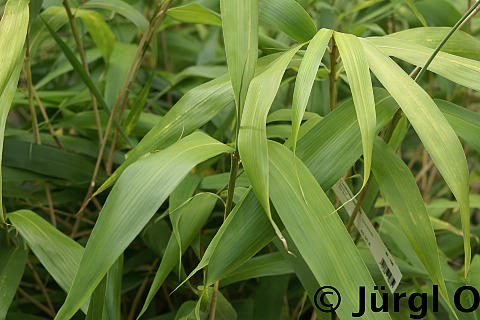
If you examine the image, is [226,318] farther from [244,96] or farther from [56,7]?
[56,7]

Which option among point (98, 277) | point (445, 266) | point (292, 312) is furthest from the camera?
point (292, 312)

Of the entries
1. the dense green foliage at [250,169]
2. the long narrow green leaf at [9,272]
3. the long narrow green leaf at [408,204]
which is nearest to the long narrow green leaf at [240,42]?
the dense green foliage at [250,169]

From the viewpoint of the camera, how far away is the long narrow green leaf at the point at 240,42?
1.11ft

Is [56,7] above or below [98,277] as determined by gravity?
above

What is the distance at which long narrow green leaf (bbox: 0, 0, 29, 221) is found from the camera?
0.36m

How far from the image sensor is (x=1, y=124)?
389mm

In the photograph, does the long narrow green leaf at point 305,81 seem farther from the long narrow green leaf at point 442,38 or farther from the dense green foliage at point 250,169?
the long narrow green leaf at point 442,38

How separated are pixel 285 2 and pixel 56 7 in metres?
0.29

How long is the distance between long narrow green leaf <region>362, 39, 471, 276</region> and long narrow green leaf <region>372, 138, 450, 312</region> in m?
0.03

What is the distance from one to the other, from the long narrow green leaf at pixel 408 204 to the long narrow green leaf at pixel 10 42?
10.0 inches

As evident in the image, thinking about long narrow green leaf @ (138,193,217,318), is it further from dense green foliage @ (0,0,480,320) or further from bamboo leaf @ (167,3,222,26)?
bamboo leaf @ (167,3,222,26)

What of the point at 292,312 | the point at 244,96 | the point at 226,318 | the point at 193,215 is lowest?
the point at 292,312

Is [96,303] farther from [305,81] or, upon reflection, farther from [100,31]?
[100,31]

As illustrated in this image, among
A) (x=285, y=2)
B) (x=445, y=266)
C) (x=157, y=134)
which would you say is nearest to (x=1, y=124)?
(x=157, y=134)
